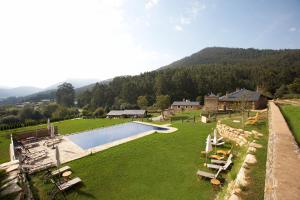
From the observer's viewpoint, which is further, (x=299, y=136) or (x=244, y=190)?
(x=299, y=136)

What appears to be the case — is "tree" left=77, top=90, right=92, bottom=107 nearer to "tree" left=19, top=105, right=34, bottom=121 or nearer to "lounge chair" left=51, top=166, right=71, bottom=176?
"tree" left=19, top=105, right=34, bottom=121

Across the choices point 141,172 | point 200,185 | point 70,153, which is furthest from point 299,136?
point 70,153

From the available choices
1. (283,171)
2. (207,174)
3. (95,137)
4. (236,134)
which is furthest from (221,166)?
(95,137)

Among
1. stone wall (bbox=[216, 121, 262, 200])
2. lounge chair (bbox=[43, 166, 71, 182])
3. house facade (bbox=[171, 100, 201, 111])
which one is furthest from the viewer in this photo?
house facade (bbox=[171, 100, 201, 111])

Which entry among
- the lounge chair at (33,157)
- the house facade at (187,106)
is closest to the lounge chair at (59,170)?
the lounge chair at (33,157)

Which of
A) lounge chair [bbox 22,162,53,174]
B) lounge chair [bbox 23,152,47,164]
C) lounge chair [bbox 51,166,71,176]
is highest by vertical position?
lounge chair [bbox 51,166,71,176]

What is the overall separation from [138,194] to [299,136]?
10.0 m

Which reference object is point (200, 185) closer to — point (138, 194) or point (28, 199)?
point (138, 194)

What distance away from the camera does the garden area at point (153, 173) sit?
9.24m

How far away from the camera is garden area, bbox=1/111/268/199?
9.24m

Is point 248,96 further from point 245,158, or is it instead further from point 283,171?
point 283,171

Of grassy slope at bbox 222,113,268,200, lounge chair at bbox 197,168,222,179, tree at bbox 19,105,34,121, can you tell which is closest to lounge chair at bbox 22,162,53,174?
lounge chair at bbox 197,168,222,179

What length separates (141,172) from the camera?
11.9 meters

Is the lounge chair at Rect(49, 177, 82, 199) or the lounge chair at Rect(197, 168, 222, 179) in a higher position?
the lounge chair at Rect(197, 168, 222, 179)
